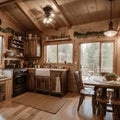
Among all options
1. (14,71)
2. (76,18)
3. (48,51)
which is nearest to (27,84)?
(14,71)

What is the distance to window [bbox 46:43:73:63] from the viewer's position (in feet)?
16.5

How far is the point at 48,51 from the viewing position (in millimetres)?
5434

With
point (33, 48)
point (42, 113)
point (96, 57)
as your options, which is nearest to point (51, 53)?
point (33, 48)

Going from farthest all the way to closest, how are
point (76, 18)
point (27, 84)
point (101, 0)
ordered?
1. point (27, 84)
2. point (76, 18)
3. point (101, 0)

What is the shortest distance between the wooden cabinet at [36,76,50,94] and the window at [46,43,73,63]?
1051mm

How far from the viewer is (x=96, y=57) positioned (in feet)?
15.0

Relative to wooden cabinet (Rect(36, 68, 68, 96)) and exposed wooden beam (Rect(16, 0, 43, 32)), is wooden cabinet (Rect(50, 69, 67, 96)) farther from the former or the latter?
exposed wooden beam (Rect(16, 0, 43, 32))

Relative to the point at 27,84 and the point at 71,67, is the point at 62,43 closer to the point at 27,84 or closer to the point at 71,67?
the point at 71,67

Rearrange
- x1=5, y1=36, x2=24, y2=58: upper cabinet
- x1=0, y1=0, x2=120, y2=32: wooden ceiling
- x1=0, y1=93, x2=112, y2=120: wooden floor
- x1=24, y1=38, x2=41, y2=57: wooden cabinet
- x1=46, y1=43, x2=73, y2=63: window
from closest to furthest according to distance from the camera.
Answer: x1=0, y1=93, x2=112, y2=120: wooden floor → x1=0, y1=0, x2=120, y2=32: wooden ceiling → x1=5, y1=36, x2=24, y2=58: upper cabinet → x1=46, y1=43, x2=73, y2=63: window → x1=24, y1=38, x2=41, y2=57: wooden cabinet

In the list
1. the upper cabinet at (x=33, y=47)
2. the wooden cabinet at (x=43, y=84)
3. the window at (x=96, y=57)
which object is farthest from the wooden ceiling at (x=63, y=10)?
the wooden cabinet at (x=43, y=84)

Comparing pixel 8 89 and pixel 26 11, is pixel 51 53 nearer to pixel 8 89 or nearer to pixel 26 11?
pixel 26 11

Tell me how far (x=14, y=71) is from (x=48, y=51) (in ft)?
6.06

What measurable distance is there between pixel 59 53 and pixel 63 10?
1.85 metres

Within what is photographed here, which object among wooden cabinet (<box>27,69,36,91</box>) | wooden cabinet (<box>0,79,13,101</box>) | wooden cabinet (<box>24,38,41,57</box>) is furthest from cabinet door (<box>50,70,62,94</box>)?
wooden cabinet (<box>0,79,13,101</box>)
